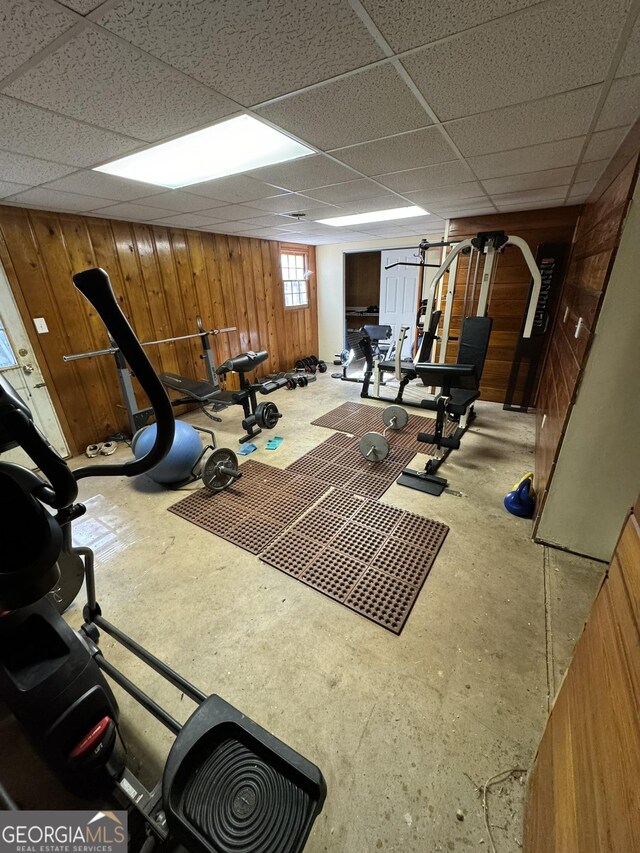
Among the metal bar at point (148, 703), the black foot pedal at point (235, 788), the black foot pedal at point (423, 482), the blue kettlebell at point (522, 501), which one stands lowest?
the black foot pedal at point (423, 482)

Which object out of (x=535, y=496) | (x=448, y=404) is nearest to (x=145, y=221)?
(x=448, y=404)

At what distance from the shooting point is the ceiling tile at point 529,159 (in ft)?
6.08

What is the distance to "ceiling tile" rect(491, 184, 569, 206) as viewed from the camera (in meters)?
2.74

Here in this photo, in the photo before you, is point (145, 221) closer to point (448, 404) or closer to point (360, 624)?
point (448, 404)

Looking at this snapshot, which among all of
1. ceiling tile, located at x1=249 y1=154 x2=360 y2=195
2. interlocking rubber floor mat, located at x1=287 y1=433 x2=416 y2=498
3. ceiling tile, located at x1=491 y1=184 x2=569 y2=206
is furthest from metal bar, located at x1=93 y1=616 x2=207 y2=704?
ceiling tile, located at x1=491 y1=184 x2=569 y2=206

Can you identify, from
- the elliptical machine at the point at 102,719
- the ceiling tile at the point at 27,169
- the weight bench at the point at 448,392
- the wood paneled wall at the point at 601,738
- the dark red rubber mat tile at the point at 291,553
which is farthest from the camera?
the weight bench at the point at 448,392

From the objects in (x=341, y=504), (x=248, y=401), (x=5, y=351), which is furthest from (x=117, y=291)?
(x=341, y=504)

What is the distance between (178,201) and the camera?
273 cm

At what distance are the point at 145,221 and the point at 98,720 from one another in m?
4.10

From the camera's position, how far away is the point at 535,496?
238cm

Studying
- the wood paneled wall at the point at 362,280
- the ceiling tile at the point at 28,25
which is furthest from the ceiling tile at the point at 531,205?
the wood paneled wall at the point at 362,280

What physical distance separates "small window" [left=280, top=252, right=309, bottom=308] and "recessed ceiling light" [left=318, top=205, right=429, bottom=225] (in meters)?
1.85

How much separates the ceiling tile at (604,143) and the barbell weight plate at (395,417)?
2268 millimetres

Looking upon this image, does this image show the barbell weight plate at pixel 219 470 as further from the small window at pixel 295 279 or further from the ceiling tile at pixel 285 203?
the small window at pixel 295 279
